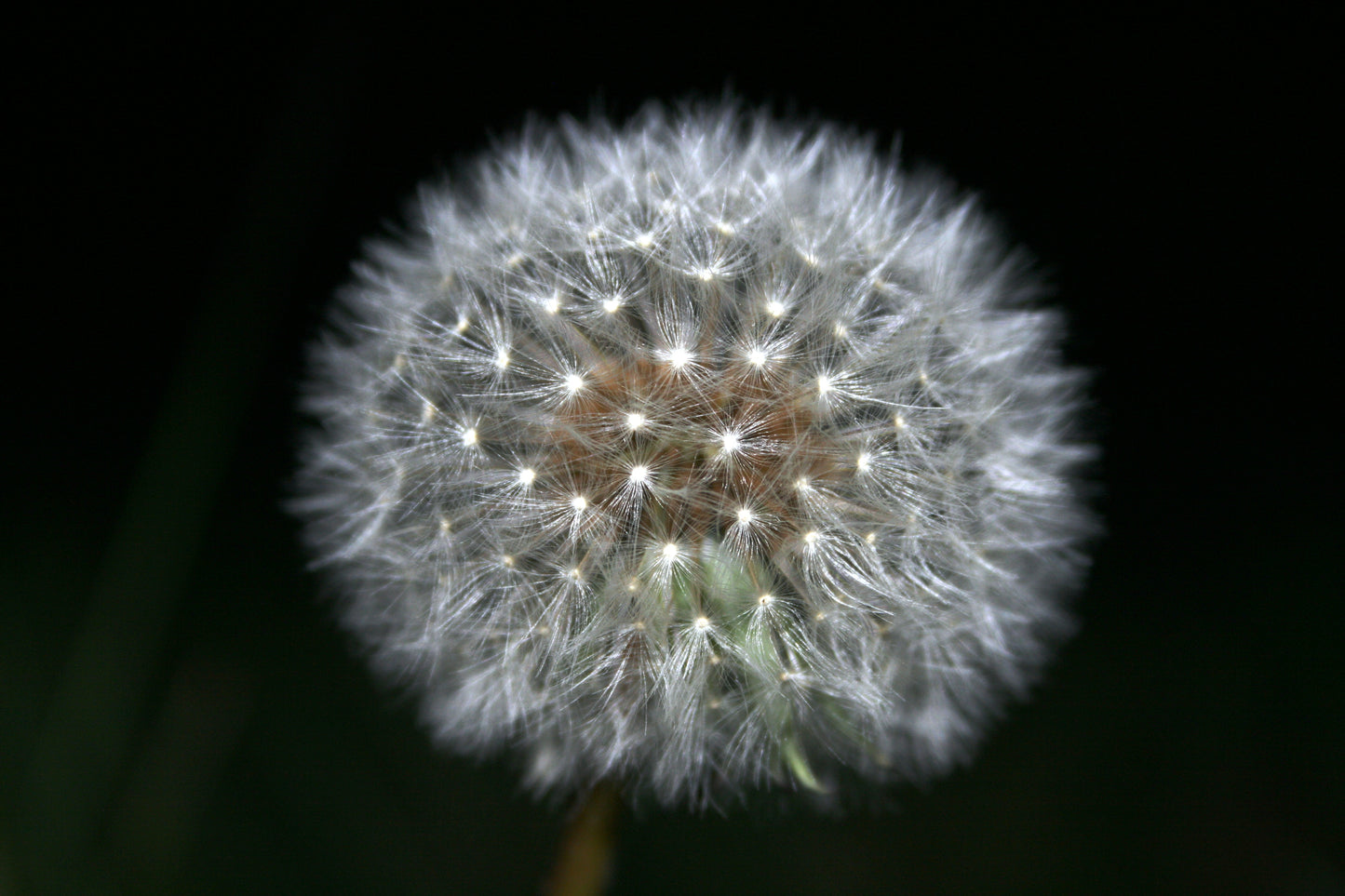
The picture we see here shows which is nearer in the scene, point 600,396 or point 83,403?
point 600,396

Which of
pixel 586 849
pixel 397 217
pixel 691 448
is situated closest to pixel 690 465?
pixel 691 448

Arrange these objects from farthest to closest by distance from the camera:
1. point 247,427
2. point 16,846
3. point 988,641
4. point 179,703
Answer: point 247,427
point 179,703
point 16,846
point 988,641

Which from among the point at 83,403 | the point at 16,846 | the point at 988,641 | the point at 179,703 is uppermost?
the point at 988,641

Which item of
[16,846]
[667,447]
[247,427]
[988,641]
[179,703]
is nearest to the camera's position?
[667,447]

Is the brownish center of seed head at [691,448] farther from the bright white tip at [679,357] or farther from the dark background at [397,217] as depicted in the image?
the dark background at [397,217]

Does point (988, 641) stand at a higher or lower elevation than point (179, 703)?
higher

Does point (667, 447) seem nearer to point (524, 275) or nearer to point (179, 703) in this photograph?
point (524, 275)

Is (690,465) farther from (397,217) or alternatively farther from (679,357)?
(397,217)

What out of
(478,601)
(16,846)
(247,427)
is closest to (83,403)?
(247,427)
